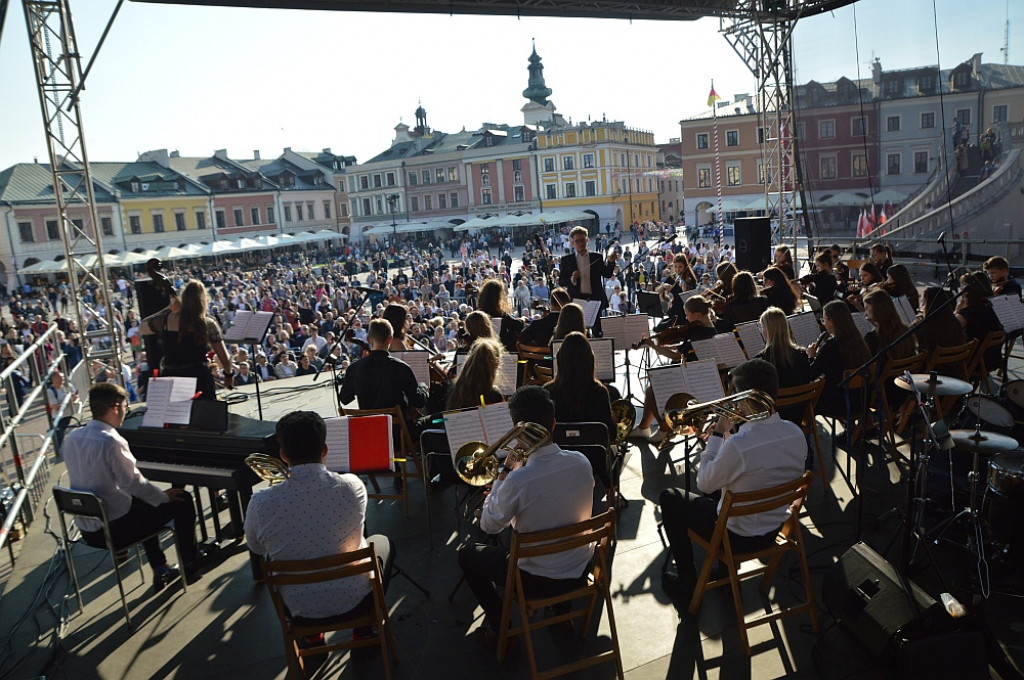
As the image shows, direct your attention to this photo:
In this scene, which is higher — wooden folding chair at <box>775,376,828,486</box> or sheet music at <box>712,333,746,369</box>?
sheet music at <box>712,333,746,369</box>

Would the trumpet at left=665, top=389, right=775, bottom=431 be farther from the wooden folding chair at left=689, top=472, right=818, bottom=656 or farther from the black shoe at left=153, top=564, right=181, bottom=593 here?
the black shoe at left=153, top=564, right=181, bottom=593

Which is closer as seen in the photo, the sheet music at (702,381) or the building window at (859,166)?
the sheet music at (702,381)

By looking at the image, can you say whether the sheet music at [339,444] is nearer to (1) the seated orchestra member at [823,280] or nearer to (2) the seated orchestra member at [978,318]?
(2) the seated orchestra member at [978,318]

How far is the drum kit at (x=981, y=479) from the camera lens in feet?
11.0

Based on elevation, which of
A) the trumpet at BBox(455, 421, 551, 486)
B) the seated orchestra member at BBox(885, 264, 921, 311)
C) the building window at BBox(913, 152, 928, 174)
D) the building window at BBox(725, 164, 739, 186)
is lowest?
the trumpet at BBox(455, 421, 551, 486)

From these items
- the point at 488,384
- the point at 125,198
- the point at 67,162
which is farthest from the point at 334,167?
the point at 488,384

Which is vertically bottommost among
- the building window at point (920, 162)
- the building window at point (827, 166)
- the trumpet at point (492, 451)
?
the trumpet at point (492, 451)

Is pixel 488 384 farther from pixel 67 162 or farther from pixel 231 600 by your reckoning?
pixel 67 162

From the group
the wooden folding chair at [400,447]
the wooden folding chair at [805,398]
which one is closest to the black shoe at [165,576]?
the wooden folding chair at [400,447]

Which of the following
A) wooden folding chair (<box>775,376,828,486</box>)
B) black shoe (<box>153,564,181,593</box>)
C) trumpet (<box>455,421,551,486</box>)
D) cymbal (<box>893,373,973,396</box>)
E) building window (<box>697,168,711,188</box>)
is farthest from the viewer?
building window (<box>697,168,711,188</box>)

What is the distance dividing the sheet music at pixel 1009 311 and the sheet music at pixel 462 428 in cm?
476

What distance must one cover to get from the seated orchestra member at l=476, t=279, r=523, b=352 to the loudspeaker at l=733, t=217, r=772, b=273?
237 inches

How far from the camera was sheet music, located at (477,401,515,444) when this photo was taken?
12.4 ft

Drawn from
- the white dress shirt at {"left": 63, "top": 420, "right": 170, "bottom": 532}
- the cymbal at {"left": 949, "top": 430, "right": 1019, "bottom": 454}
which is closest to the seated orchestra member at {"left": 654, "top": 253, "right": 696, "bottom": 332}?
the cymbal at {"left": 949, "top": 430, "right": 1019, "bottom": 454}
